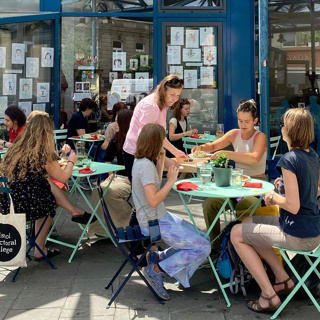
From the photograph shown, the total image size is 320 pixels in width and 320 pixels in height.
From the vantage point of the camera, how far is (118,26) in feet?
28.9

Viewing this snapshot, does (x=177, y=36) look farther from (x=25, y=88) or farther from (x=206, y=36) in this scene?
(x=25, y=88)

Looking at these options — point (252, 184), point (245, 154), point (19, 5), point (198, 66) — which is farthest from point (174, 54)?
point (252, 184)

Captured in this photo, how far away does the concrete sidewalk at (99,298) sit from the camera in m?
A: 3.82

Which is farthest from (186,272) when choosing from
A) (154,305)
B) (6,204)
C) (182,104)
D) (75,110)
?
(75,110)

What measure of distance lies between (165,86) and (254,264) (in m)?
1.91

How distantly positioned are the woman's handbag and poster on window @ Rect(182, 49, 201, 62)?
16.9 feet

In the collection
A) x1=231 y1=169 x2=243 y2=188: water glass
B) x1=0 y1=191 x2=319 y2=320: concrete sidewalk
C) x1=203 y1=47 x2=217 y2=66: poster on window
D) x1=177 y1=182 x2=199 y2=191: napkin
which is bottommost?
x1=0 y1=191 x2=319 y2=320: concrete sidewalk

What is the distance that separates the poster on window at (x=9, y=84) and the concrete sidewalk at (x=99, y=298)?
4.42 metres

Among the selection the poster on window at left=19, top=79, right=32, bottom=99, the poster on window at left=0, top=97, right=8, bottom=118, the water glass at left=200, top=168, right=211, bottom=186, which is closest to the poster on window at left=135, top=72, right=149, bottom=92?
the poster on window at left=19, top=79, right=32, bottom=99

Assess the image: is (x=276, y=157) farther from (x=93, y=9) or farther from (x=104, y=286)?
(x=104, y=286)

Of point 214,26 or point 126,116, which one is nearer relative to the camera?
point 126,116

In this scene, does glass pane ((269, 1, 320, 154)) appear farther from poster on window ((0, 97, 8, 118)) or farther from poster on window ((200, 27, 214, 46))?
poster on window ((0, 97, 8, 118))

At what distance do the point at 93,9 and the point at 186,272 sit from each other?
5.89 metres

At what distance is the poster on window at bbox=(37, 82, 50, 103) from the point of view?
8844 millimetres
